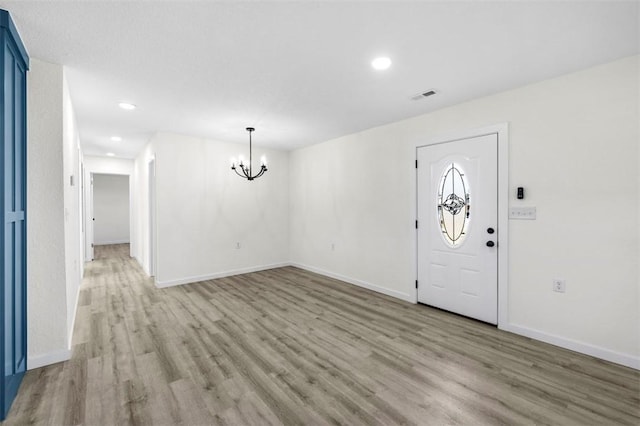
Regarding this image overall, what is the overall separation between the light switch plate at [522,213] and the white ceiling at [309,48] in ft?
4.15

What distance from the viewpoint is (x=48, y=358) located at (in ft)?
8.07

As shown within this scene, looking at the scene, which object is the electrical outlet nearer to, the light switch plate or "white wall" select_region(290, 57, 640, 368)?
"white wall" select_region(290, 57, 640, 368)

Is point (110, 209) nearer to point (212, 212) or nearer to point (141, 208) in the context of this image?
point (141, 208)

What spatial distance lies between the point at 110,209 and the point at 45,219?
913 cm

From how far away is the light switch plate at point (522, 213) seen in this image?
2.92 metres

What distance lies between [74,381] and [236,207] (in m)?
3.71

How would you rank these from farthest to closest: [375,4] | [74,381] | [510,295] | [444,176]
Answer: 1. [444,176]
2. [510,295]
3. [74,381]
4. [375,4]

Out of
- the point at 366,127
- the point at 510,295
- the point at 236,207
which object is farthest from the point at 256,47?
the point at 236,207

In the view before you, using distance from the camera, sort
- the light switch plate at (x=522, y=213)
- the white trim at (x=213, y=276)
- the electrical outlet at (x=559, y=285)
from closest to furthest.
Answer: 1. the electrical outlet at (x=559, y=285)
2. the light switch plate at (x=522, y=213)
3. the white trim at (x=213, y=276)

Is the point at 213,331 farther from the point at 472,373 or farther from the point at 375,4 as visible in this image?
the point at 375,4

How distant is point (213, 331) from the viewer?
3.10 m

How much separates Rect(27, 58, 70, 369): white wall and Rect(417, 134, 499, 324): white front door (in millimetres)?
3882

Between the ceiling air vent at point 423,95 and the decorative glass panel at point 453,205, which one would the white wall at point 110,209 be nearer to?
the ceiling air vent at point 423,95

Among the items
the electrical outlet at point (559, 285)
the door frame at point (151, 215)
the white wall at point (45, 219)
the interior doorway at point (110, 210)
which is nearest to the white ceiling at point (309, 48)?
the white wall at point (45, 219)
